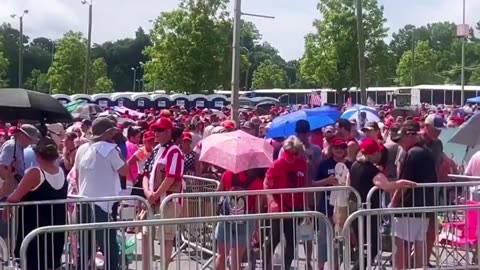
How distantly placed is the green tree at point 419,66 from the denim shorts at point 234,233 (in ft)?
297

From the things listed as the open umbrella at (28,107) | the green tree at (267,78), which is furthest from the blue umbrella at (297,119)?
the green tree at (267,78)

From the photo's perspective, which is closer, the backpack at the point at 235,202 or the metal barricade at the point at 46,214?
the metal barricade at the point at 46,214

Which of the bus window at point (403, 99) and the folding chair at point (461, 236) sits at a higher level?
the bus window at point (403, 99)

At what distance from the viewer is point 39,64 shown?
131000 millimetres

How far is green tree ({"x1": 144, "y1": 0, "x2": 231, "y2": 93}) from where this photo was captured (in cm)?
5378

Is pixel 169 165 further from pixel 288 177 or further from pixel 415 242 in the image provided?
pixel 415 242

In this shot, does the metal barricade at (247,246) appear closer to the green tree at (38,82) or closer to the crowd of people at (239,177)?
the crowd of people at (239,177)

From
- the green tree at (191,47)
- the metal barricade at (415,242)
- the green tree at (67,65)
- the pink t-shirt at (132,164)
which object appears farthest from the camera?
the green tree at (67,65)

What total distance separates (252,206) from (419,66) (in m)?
91.3

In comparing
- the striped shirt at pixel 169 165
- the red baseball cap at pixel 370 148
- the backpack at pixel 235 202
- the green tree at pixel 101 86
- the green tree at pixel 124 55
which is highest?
the green tree at pixel 124 55

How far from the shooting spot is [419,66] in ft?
323

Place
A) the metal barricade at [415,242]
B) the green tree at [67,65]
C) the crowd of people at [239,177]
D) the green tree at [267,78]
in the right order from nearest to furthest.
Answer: the metal barricade at [415,242]
the crowd of people at [239,177]
the green tree at [67,65]
the green tree at [267,78]

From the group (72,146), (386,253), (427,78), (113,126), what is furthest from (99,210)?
(427,78)

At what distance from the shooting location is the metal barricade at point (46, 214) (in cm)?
858
